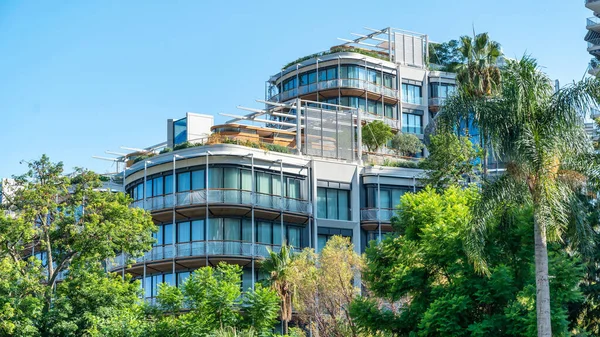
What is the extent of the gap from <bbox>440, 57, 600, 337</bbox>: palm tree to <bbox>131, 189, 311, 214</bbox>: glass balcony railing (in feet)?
99.2

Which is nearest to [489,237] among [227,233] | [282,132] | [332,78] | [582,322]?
[582,322]

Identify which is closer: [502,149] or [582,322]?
[502,149]

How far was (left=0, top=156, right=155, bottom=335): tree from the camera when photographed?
49250 millimetres

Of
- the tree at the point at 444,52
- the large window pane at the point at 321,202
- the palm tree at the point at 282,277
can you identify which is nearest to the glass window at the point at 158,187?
the large window pane at the point at 321,202

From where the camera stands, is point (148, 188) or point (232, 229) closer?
point (232, 229)

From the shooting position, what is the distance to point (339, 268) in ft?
182

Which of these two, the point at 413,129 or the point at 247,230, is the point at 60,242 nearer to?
the point at 247,230

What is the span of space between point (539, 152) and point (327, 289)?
77.8ft

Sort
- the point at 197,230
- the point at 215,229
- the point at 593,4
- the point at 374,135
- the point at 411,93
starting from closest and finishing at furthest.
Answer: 1. the point at 215,229
2. the point at 197,230
3. the point at 374,135
4. the point at 411,93
5. the point at 593,4

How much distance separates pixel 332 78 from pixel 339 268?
109ft

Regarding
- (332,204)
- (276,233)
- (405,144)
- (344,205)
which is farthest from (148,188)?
(405,144)

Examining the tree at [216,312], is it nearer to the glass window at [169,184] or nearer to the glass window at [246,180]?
the glass window at [246,180]

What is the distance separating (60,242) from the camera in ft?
169

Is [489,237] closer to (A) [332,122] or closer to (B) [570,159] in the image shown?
(B) [570,159]
